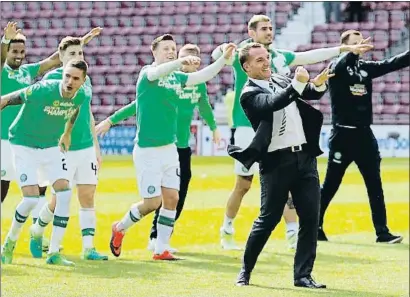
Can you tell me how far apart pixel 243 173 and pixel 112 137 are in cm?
2093

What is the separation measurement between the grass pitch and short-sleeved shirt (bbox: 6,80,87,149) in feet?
3.43

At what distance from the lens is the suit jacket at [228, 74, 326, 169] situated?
7262mm

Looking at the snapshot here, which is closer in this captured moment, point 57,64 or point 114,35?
point 57,64

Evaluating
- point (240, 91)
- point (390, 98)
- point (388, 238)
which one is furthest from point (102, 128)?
point (390, 98)

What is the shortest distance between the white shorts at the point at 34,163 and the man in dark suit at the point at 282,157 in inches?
83.5

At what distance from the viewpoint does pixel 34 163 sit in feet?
30.0

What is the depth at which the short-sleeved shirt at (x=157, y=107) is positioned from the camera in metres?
9.49

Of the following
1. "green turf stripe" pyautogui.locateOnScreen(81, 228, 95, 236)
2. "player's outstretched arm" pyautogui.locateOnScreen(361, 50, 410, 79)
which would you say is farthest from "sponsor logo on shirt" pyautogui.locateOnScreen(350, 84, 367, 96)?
"green turf stripe" pyautogui.locateOnScreen(81, 228, 95, 236)

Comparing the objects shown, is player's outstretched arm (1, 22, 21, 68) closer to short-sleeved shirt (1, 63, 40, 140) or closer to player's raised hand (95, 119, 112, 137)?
short-sleeved shirt (1, 63, 40, 140)

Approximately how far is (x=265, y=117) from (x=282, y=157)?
1.00 ft

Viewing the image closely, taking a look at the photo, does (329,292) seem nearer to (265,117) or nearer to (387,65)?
(265,117)

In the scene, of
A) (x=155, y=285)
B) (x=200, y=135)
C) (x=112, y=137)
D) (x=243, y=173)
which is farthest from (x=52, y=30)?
(x=155, y=285)

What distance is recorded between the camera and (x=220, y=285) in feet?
25.3

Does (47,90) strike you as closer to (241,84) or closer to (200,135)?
(241,84)
